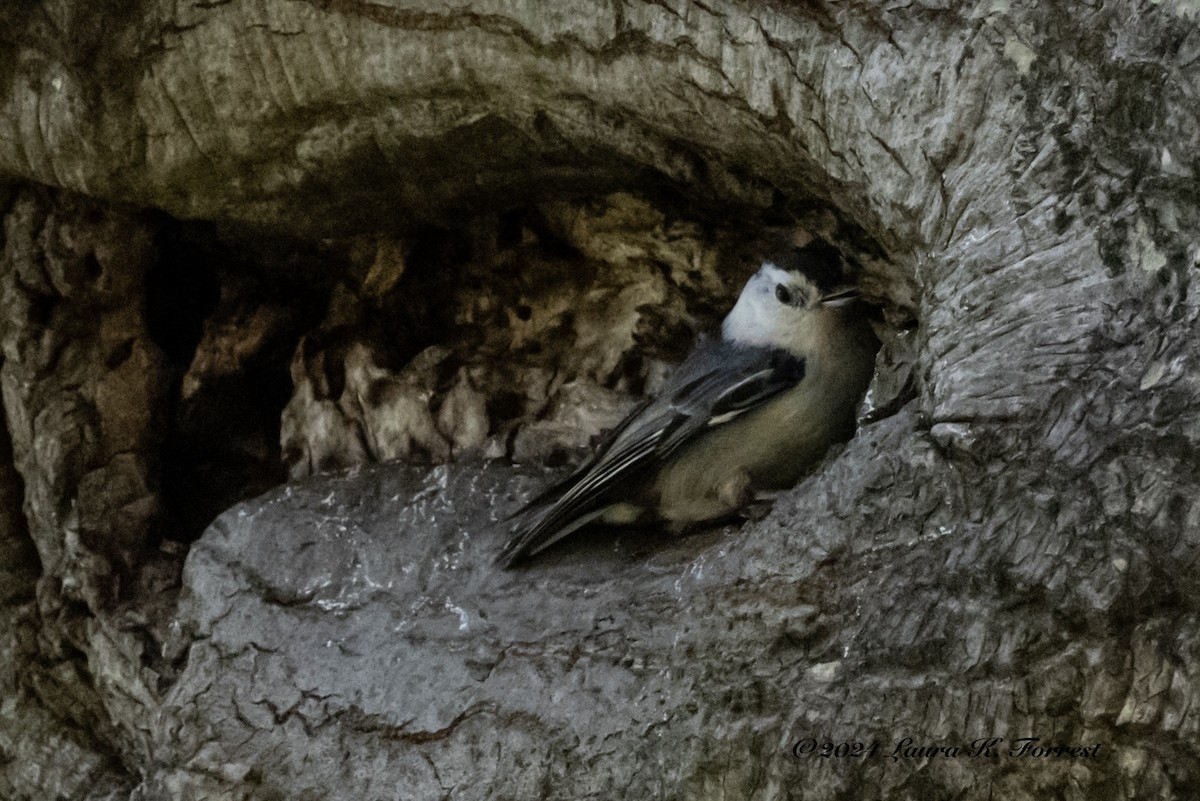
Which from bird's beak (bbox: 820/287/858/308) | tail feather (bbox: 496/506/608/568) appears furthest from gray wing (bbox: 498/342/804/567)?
bird's beak (bbox: 820/287/858/308)

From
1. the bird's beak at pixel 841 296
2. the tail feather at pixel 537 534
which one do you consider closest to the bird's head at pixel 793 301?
the bird's beak at pixel 841 296

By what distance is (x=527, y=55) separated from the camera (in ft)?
7.34

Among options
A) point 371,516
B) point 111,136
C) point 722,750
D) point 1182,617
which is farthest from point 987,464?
point 111,136

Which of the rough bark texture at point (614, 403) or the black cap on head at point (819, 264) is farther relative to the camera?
the black cap on head at point (819, 264)

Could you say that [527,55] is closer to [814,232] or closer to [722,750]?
[814,232]

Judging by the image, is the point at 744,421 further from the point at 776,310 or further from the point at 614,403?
the point at 614,403

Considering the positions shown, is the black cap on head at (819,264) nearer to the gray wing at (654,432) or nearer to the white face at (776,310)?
the white face at (776,310)

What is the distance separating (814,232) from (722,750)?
3.13 feet

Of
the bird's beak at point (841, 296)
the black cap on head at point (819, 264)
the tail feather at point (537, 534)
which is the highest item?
the black cap on head at point (819, 264)

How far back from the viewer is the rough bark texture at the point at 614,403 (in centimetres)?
162

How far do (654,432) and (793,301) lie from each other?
326 mm

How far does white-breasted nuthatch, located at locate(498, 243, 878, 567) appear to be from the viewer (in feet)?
7.95

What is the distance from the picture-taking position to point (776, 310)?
2.50 metres

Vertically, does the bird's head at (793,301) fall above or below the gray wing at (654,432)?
above
